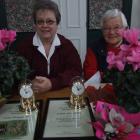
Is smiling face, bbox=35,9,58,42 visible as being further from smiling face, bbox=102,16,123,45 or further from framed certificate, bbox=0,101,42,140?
framed certificate, bbox=0,101,42,140

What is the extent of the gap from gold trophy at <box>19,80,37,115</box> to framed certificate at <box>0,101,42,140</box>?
0.10 ft

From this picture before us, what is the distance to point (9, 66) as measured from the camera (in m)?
1.37

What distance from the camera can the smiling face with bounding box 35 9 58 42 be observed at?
2.04 m

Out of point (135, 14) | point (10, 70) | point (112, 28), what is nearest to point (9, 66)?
point (10, 70)

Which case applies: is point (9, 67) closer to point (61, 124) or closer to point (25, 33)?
point (61, 124)

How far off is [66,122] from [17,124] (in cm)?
20

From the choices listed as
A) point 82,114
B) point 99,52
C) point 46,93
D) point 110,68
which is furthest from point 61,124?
point 99,52

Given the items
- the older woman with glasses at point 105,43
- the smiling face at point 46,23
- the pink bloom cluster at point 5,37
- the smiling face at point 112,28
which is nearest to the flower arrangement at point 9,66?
the pink bloom cluster at point 5,37

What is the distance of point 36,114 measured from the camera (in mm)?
1277

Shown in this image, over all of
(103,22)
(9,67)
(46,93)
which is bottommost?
(46,93)

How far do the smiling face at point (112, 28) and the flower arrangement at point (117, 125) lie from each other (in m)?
1.34

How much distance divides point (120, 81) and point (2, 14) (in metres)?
3.13

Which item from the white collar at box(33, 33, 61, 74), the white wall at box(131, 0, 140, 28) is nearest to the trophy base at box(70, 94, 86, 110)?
the white collar at box(33, 33, 61, 74)

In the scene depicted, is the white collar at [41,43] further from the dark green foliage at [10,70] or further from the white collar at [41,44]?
the dark green foliage at [10,70]
